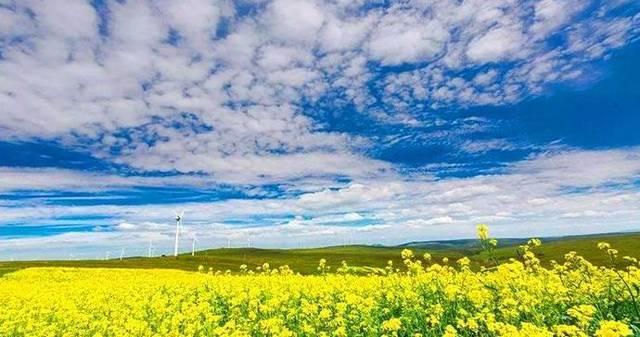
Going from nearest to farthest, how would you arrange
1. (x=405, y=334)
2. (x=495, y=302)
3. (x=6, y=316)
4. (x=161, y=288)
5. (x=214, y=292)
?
1. (x=405, y=334)
2. (x=495, y=302)
3. (x=6, y=316)
4. (x=214, y=292)
5. (x=161, y=288)

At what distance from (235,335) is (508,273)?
17.9 ft

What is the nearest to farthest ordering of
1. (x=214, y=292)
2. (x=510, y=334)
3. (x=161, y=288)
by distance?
(x=510, y=334) < (x=214, y=292) < (x=161, y=288)

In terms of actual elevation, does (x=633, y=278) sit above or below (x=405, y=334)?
above

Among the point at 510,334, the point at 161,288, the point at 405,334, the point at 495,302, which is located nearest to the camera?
the point at 510,334

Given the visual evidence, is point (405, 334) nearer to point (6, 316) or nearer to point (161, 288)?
point (6, 316)

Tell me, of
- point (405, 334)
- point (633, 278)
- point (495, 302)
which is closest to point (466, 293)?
point (495, 302)

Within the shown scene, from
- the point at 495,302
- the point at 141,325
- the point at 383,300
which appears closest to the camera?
the point at 495,302

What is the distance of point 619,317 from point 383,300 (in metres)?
5.64

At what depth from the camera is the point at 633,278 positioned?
11680 mm

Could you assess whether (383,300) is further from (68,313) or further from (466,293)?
(68,313)

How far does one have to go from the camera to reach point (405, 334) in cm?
911

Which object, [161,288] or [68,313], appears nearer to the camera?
[68,313]

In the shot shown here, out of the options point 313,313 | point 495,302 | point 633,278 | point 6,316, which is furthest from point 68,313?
point 633,278

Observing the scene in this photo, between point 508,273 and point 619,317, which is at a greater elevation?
point 508,273
